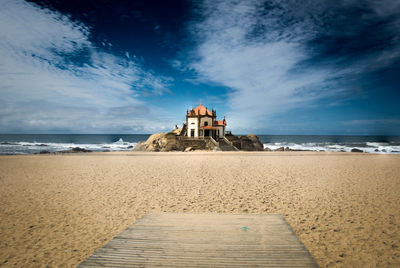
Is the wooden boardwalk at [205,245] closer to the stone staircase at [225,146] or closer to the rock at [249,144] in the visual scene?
the stone staircase at [225,146]

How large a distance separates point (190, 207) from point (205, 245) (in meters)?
3.61

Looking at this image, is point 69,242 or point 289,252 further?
point 69,242

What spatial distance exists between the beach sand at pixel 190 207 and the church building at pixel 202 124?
24695mm

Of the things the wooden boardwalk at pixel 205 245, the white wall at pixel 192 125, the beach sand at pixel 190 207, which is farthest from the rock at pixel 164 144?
the wooden boardwalk at pixel 205 245

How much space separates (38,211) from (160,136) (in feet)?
97.4

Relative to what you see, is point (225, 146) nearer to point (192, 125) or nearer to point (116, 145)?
point (192, 125)

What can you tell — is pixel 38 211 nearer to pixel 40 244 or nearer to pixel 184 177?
pixel 40 244

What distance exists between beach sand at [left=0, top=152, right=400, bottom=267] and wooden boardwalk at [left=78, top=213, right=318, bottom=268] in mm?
1509

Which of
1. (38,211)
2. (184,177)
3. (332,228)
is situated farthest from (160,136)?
(332,228)

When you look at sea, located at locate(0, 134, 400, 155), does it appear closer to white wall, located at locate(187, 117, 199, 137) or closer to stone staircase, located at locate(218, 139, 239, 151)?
white wall, located at locate(187, 117, 199, 137)

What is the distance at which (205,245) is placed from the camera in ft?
11.2

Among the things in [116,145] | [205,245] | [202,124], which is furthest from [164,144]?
[205,245]

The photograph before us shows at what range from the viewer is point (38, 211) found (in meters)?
6.66

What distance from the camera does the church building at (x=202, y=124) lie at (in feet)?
120
